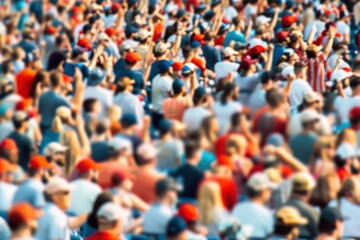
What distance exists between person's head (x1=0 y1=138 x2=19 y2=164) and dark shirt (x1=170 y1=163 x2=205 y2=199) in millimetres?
2087

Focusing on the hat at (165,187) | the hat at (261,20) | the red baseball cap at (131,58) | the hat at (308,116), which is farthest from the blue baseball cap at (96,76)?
the hat at (261,20)

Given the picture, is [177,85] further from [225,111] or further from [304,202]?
[304,202]

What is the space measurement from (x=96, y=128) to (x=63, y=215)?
2.40 meters

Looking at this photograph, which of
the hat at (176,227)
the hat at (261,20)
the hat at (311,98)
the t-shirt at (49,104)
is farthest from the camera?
the hat at (261,20)

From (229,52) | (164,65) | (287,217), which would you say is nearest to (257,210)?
(287,217)

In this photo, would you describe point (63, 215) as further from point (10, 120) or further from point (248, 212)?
point (10, 120)

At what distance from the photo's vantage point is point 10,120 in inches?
816

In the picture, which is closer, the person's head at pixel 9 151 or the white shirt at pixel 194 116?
the person's head at pixel 9 151

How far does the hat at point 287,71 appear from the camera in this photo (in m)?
23.6

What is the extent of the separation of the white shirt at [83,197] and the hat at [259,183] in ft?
6.03

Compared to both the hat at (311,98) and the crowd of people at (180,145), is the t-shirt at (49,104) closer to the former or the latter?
the crowd of people at (180,145)

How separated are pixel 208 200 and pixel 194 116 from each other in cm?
268

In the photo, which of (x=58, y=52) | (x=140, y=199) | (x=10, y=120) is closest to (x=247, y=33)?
(x=58, y=52)

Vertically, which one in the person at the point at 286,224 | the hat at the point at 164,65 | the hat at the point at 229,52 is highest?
the hat at the point at 229,52
